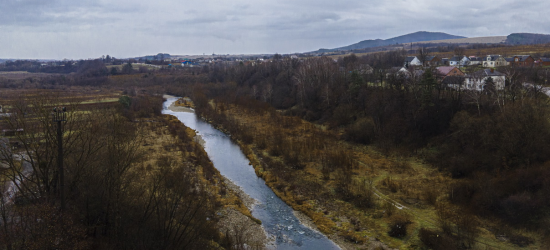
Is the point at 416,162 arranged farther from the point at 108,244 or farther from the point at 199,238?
the point at 108,244

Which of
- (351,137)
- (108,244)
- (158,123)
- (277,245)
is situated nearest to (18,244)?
(108,244)

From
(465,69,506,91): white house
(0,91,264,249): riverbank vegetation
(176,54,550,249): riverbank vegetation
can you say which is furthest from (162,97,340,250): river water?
(465,69,506,91): white house

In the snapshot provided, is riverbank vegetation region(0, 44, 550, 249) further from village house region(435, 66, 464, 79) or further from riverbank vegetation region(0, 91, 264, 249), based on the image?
village house region(435, 66, 464, 79)

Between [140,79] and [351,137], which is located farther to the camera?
[140,79]

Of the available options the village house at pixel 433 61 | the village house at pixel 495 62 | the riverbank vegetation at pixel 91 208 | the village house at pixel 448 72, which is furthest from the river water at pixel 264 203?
the village house at pixel 495 62

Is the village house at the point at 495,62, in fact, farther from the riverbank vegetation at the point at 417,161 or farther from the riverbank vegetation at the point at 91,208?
the riverbank vegetation at the point at 91,208

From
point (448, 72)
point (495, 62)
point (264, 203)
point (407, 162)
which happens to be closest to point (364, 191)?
point (264, 203)

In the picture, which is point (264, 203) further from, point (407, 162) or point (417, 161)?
point (417, 161)
